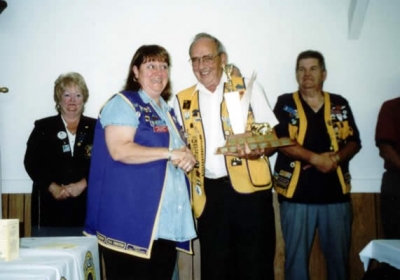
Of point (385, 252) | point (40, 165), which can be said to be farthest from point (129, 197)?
point (40, 165)

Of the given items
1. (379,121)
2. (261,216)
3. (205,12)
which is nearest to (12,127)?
(205,12)

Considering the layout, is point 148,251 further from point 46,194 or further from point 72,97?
point 72,97

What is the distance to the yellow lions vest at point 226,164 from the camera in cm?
210

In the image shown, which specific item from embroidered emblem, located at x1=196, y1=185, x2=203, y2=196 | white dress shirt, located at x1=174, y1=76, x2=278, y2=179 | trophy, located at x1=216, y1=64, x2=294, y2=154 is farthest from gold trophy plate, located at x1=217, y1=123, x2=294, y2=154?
embroidered emblem, located at x1=196, y1=185, x2=203, y2=196

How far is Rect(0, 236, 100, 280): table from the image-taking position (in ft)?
3.73

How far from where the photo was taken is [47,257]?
128 cm

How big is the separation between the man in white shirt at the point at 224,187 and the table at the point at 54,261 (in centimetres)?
77

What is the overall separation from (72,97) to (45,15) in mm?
973

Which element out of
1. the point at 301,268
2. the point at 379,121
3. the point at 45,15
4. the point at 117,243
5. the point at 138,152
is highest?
the point at 45,15

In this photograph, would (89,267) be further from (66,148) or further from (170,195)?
(66,148)

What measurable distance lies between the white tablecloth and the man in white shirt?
1.79 feet

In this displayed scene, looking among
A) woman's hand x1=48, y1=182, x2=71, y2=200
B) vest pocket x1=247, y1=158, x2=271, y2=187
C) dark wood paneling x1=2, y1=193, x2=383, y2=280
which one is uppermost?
vest pocket x1=247, y1=158, x2=271, y2=187

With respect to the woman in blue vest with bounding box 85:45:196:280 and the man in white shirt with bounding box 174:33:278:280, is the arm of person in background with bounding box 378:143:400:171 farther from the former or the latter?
the woman in blue vest with bounding box 85:45:196:280

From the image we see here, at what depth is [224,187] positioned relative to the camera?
6.99 feet
